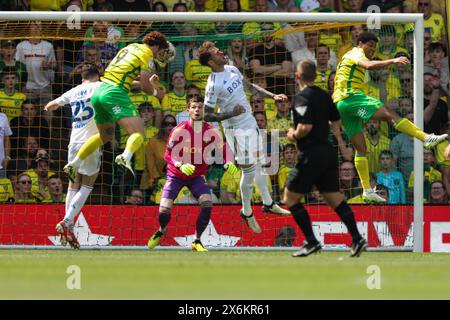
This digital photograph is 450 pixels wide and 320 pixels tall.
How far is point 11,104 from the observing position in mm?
19156

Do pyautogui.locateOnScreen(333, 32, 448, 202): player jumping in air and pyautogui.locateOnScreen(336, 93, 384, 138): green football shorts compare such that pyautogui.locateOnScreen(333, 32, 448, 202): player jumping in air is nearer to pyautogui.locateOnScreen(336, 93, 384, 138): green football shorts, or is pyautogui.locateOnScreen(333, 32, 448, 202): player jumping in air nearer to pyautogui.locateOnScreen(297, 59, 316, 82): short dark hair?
pyautogui.locateOnScreen(336, 93, 384, 138): green football shorts

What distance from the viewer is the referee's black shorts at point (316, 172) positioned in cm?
1287

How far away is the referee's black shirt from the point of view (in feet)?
41.7

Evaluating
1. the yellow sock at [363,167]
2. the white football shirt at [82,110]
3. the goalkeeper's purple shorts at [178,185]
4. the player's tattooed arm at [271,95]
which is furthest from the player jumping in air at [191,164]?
the yellow sock at [363,167]

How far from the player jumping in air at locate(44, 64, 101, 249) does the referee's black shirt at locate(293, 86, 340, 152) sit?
171 inches

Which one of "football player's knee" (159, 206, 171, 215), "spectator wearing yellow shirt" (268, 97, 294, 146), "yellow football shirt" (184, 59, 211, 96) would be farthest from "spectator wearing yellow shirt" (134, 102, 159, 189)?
"football player's knee" (159, 206, 171, 215)

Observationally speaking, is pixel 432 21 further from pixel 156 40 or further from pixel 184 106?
pixel 156 40

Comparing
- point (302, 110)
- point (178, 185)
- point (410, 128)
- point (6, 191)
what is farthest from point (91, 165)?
point (302, 110)

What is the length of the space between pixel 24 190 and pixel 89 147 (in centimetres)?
344

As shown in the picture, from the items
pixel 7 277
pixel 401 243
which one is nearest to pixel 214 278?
pixel 7 277

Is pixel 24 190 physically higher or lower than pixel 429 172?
lower

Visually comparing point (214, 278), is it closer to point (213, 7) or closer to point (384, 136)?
point (384, 136)

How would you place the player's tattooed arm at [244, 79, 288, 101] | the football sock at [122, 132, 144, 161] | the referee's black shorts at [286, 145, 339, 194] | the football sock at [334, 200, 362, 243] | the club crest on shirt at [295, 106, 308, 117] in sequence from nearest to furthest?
the club crest on shirt at [295, 106, 308, 117] < the referee's black shorts at [286, 145, 339, 194] < the football sock at [334, 200, 362, 243] < the football sock at [122, 132, 144, 161] < the player's tattooed arm at [244, 79, 288, 101]

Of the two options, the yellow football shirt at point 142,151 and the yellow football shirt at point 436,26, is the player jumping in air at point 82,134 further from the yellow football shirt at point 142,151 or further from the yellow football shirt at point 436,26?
the yellow football shirt at point 436,26
